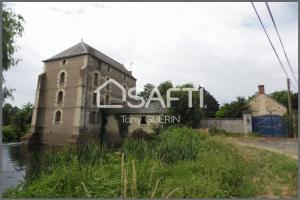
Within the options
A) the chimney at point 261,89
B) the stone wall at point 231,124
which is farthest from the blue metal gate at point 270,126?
the chimney at point 261,89

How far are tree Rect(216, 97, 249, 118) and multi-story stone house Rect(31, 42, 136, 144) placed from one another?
3.04 meters

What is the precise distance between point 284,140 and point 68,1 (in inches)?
288

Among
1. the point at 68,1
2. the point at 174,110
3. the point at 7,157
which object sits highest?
the point at 68,1

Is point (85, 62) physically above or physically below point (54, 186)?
above

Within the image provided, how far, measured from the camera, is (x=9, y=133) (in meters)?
8.00

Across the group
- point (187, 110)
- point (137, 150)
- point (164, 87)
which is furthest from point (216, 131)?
point (137, 150)

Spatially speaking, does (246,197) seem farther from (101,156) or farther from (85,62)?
(85,62)

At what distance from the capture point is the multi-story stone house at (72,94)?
8734mm

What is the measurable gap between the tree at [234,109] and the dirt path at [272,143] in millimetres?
826

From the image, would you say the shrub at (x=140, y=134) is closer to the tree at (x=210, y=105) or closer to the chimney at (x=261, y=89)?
the tree at (x=210, y=105)

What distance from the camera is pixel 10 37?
724 cm

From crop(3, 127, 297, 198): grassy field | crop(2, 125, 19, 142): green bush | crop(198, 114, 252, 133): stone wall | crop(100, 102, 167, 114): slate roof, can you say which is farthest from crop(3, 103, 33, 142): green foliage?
crop(198, 114, 252, 133): stone wall

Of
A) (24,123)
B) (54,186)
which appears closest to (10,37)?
(24,123)

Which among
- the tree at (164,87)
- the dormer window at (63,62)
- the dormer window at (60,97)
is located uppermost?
the dormer window at (63,62)
